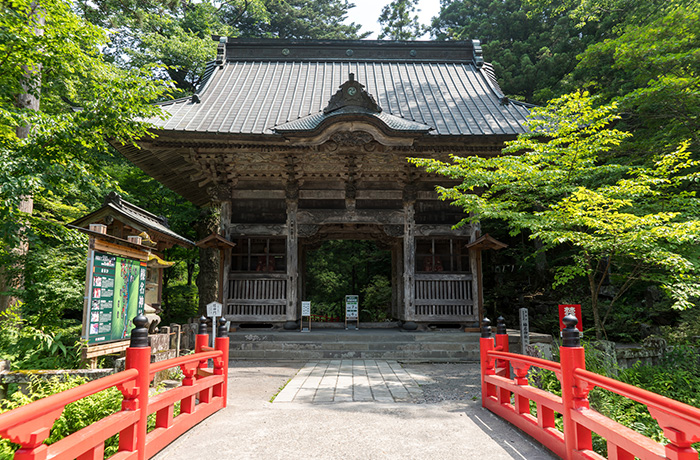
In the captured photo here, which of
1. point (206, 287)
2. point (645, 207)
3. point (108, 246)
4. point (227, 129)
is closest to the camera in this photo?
point (108, 246)

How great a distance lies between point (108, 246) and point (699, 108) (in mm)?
10924

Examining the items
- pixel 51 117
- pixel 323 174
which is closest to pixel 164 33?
pixel 323 174

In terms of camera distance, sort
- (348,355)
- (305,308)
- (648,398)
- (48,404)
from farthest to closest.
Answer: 1. (305,308)
2. (348,355)
3. (648,398)
4. (48,404)

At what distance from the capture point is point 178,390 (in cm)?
359

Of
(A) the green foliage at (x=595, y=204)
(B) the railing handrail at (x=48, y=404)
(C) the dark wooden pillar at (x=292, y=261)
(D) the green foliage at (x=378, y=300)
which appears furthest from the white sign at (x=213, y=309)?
(D) the green foliage at (x=378, y=300)

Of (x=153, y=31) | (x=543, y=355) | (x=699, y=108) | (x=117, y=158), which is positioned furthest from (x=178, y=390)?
(x=153, y=31)

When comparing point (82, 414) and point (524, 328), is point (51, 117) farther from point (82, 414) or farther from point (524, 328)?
point (524, 328)

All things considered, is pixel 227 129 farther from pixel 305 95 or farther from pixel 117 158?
pixel 117 158

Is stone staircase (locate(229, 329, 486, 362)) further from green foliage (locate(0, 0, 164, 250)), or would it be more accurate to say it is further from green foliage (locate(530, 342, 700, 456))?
green foliage (locate(0, 0, 164, 250))

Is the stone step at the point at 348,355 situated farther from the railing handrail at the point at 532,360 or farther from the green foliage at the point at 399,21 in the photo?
the green foliage at the point at 399,21

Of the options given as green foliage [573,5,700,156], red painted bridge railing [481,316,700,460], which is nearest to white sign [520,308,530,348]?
red painted bridge railing [481,316,700,460]

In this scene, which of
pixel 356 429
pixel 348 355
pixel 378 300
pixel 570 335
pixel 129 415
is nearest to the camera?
pixel 129 415

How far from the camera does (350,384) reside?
5.98 meters

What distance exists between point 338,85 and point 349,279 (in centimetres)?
898
